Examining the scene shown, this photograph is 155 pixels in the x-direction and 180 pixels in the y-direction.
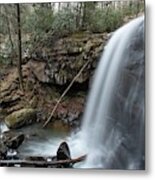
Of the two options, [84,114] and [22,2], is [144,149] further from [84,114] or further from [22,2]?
[22,2]

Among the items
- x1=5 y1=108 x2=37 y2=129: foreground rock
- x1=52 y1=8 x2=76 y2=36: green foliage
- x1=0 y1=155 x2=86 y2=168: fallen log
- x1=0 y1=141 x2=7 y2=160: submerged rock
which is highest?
x1=52 y1=8 x2=76 y2=36: green foliage

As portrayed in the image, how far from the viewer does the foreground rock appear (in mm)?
1914

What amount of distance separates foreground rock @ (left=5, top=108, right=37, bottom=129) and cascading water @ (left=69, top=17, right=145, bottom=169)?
0.76 ft

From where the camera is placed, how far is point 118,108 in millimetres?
1840

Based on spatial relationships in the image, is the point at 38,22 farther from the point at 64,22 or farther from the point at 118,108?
the point at 118,108

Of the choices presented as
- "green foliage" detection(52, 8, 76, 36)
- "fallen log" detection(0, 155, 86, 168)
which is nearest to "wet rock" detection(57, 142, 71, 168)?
"fallen log" detection(0, 155, 86, 168)

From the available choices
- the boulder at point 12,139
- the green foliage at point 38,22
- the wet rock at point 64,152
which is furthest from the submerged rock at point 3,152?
the green foliage at point 38,22

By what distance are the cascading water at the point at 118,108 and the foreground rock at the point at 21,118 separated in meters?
0.23

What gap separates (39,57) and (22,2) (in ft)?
0.87

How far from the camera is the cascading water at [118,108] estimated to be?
1817mm

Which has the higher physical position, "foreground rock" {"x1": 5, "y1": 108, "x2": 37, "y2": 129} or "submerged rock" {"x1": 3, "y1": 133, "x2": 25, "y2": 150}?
"foreground rock" {"x1": 5, "y1": 108, "x2": 37, "y2": 129}

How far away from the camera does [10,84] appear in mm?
1945

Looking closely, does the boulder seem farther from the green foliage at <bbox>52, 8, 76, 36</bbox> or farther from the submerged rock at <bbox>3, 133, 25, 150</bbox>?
the green foliage at <bbox>52, 8, 76, 36</bbox>

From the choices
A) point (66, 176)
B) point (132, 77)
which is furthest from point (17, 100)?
point (132, 77)
